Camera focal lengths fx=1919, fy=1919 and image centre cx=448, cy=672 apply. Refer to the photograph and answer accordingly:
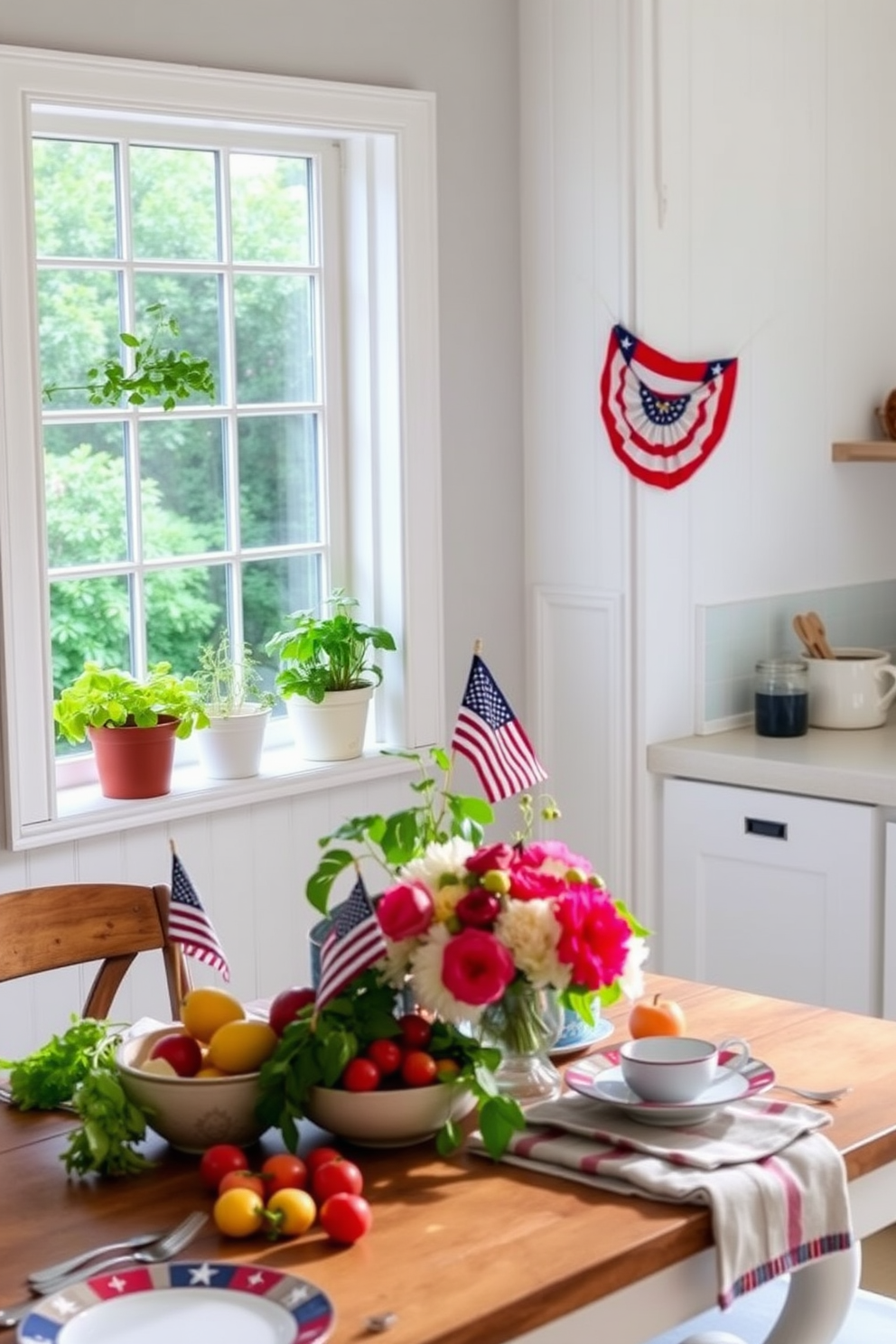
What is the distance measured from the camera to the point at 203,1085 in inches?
76.0

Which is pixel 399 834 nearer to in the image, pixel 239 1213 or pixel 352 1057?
pixel 352 1057

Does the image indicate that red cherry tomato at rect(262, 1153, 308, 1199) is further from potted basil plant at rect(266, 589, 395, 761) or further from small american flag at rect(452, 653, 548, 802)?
potted basil plant at rect(266, 589, 395, 761)

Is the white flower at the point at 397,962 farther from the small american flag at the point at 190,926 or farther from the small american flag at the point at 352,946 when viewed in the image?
the small american flag at the point at 190,926

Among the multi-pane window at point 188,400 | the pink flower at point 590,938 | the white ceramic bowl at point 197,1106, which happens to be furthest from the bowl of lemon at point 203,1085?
the multi-pane window at point 188,400

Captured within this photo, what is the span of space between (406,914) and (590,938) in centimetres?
19

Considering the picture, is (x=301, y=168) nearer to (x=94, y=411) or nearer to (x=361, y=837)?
(x=94, y=411)

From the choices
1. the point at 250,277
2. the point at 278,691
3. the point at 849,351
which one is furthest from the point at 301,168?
the point at 849,351

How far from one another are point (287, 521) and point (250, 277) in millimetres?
467

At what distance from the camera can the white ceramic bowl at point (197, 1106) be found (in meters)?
1.93

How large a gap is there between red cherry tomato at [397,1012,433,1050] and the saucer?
18 centimetres

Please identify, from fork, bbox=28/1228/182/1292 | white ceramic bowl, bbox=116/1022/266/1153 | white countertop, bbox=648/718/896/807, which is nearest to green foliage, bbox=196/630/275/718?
white countertop, bbox=648/718/896/807

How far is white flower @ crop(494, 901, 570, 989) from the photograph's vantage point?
1.94 meters

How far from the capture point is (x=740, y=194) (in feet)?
12.6

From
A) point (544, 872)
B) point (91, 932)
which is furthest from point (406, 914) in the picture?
point (91, 932)
